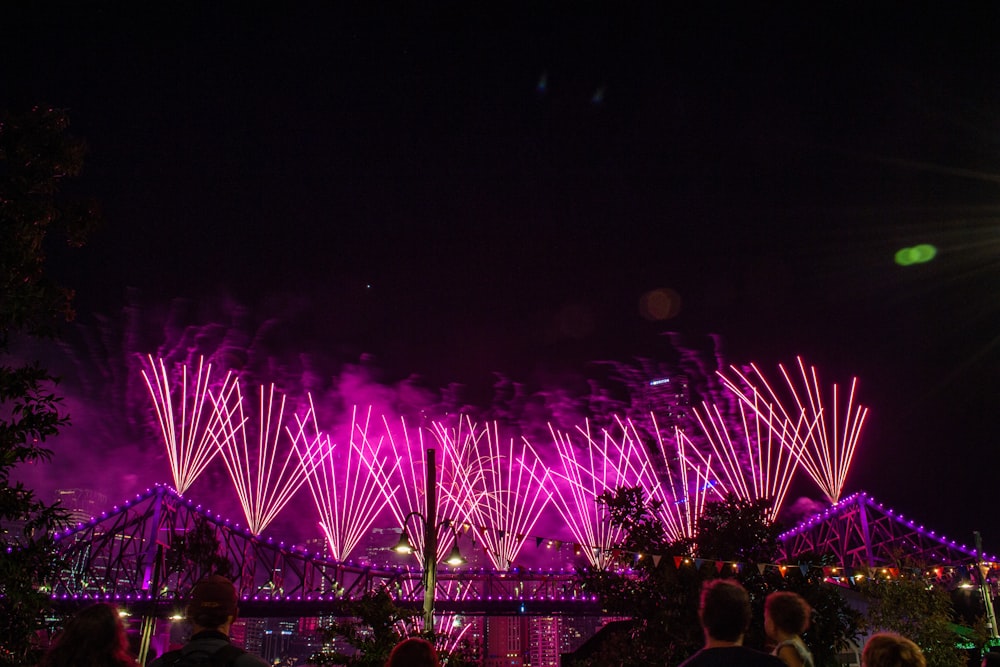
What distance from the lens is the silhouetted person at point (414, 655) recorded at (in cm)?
466

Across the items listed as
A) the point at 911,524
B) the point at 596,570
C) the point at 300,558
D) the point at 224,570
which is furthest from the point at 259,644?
the point at 596,570

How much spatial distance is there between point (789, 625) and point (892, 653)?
83 cm

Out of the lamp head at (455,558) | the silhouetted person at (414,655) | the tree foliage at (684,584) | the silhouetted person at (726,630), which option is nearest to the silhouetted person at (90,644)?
the silhouetted person at (414,655)

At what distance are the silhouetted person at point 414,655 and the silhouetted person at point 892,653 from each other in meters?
3.05

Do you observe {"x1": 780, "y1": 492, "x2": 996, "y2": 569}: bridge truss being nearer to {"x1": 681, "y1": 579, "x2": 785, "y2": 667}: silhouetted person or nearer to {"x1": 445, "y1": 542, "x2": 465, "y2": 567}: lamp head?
{"x1": 445, "y1": 542, "x2": 465, "y2": 567}: lamp head

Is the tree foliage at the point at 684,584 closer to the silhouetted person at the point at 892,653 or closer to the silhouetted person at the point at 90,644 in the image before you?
the silhouetted person at the point at 892,653

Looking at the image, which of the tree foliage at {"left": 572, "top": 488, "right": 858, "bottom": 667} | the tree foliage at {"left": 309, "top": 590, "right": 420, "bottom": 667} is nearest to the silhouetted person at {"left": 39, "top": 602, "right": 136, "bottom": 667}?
the tree foliage at {"left": 309, "top": 590, "right": 420, "bottom": 667}

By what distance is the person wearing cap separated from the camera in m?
4.29

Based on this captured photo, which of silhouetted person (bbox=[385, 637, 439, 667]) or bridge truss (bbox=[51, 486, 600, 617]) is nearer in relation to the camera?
silhouetted person (bbox=[385, 637, 439, 667])

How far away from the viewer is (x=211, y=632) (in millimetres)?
4445

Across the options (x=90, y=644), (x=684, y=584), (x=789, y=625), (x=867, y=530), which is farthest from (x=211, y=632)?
(x=867, y=530)

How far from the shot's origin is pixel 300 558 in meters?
101

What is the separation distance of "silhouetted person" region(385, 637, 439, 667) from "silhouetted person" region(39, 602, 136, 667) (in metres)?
1.65

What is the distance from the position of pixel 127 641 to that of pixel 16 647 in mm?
4877
